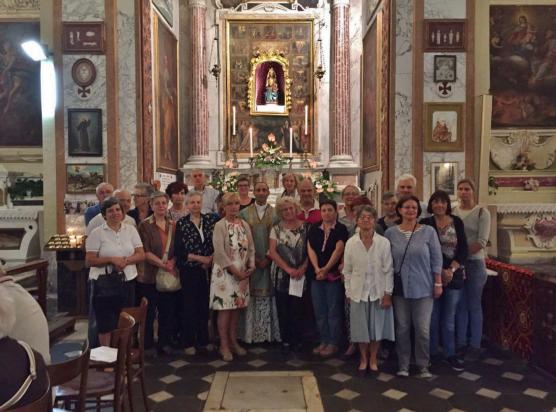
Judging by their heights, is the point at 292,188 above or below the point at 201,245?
above

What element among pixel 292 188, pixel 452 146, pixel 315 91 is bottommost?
pixel 292 188

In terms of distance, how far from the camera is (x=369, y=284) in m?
4.77

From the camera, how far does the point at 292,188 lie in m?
6.06

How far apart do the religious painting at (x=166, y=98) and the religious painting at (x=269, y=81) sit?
164 centimetres

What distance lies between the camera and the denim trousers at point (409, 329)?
15.7ft

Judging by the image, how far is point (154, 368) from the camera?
500cm

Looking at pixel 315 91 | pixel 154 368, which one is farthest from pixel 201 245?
pixel 315 91

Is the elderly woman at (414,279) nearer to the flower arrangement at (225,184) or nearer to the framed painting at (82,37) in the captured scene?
the flower arrangement at (225,184)

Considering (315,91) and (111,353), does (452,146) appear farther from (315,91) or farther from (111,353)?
(111,353)

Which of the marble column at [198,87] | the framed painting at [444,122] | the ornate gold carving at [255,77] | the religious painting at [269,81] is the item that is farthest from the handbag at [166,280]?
the ornate gold carving at [255,77]

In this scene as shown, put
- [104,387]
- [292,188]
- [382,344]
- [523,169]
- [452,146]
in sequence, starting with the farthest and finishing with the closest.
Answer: [523,169], [452,146], [292,188], [382,344], [104,387]

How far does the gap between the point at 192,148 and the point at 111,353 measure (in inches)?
373

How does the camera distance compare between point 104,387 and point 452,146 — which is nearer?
point 104,387

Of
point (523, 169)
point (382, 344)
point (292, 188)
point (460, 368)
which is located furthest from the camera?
point (523, 169)
